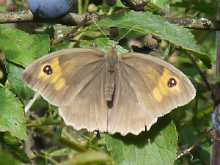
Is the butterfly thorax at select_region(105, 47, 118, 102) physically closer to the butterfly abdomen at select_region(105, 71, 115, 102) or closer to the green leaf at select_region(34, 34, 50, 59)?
the butterfly abdomen at select_region(105, 71, 115, 102)

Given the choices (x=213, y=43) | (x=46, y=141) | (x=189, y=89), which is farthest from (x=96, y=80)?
(x=46, y=141)

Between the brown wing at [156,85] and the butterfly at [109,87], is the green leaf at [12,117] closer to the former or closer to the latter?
the butterfly at [109,87]

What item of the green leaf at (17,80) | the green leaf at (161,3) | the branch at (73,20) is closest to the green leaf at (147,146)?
the green leaf at (17,80)

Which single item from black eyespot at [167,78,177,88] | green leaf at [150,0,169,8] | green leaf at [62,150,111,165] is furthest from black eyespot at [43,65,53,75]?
green leaf at [62,150,111,165]

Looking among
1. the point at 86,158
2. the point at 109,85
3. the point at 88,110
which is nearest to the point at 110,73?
the point at 109,85

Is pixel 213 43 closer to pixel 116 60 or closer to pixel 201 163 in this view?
pixel 201 163

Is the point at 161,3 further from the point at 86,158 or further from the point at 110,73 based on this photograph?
the point at 86,158
